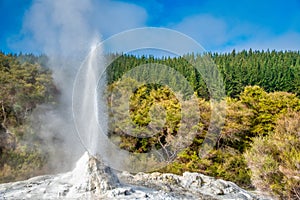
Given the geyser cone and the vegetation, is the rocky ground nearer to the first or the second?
the geyser cone

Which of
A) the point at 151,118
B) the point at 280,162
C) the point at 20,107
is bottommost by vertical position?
the point at 280,162

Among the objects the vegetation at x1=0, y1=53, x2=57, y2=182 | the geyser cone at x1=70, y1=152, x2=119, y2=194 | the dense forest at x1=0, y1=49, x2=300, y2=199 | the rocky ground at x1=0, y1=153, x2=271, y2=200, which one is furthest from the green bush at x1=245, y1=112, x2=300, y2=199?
the vegetation at x1=0, y1=53, x2=57, y2=182

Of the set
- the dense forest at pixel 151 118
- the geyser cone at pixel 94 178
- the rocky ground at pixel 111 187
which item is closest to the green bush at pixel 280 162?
the rocky ground at pixel 111 187

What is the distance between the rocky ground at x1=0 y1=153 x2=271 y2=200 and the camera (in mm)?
8000

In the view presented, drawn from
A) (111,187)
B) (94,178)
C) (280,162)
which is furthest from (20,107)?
(280,162)

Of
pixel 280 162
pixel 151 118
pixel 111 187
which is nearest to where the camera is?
pixel 111 187

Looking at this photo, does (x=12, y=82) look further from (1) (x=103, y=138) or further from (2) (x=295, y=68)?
(2) (x=295, y=68)

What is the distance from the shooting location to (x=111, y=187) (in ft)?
26.6

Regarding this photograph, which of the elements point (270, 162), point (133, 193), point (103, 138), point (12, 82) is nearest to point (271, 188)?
point (270, 162)

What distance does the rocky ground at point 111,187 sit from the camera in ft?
26.2

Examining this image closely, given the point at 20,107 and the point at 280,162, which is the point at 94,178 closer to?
the point at 280,162

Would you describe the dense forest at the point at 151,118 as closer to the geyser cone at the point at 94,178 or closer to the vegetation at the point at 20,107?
the vegetation at the point at 20,107

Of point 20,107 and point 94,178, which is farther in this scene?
point 20,107

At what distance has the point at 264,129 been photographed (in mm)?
16266
